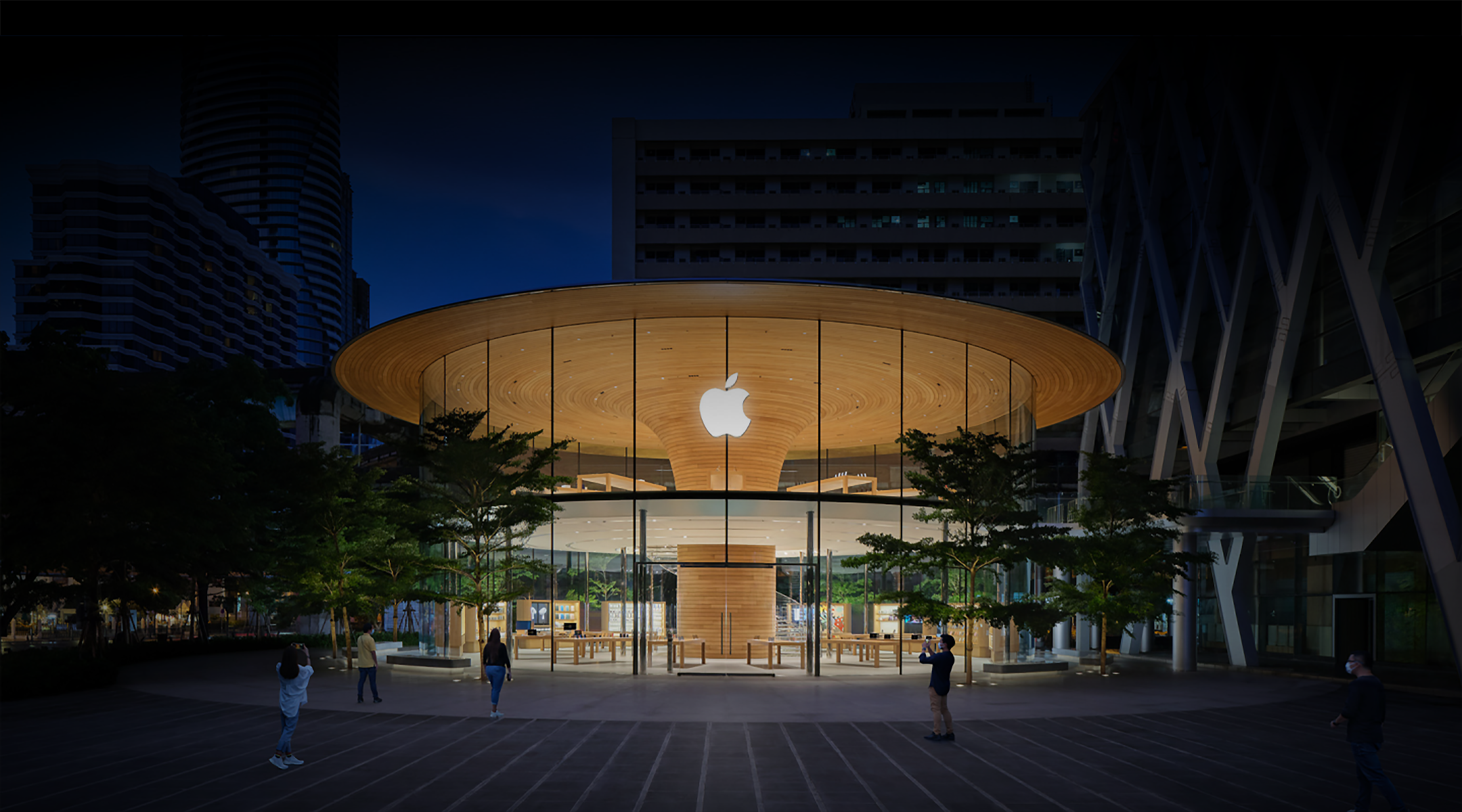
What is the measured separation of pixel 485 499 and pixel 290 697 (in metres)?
11.7

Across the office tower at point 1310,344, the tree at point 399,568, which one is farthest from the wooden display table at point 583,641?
→ the office tower at point 1310,344

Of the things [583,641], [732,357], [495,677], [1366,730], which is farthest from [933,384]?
[1366,730]

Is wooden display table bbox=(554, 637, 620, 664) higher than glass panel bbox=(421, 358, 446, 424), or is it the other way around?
glass panel bbox=(421, 358, 446, 424)

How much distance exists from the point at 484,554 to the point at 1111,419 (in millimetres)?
31019

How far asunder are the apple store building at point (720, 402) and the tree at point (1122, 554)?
267 cm

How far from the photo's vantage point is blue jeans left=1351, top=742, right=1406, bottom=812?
8.84 metres

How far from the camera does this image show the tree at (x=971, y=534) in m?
22.1

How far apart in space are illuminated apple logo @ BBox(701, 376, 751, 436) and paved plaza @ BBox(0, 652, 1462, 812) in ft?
28.2

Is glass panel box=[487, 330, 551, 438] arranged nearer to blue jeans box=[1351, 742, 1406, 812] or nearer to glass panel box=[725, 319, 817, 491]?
glass panel box=[725, 319, 817, 491]

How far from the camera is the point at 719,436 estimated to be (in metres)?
28.7

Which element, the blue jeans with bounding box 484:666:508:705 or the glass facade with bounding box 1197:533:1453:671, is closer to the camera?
the blue jeans with bounding box 484:666:508:705

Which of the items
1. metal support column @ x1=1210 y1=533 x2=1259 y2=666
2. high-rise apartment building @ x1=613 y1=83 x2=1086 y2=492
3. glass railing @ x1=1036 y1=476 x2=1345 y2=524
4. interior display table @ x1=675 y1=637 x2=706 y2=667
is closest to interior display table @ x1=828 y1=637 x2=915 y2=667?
interior display table @ x1=675 y1=637 x2=706 y2=667

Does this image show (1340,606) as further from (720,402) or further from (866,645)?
(720,402)

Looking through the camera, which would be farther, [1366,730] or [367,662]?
[367,662]
